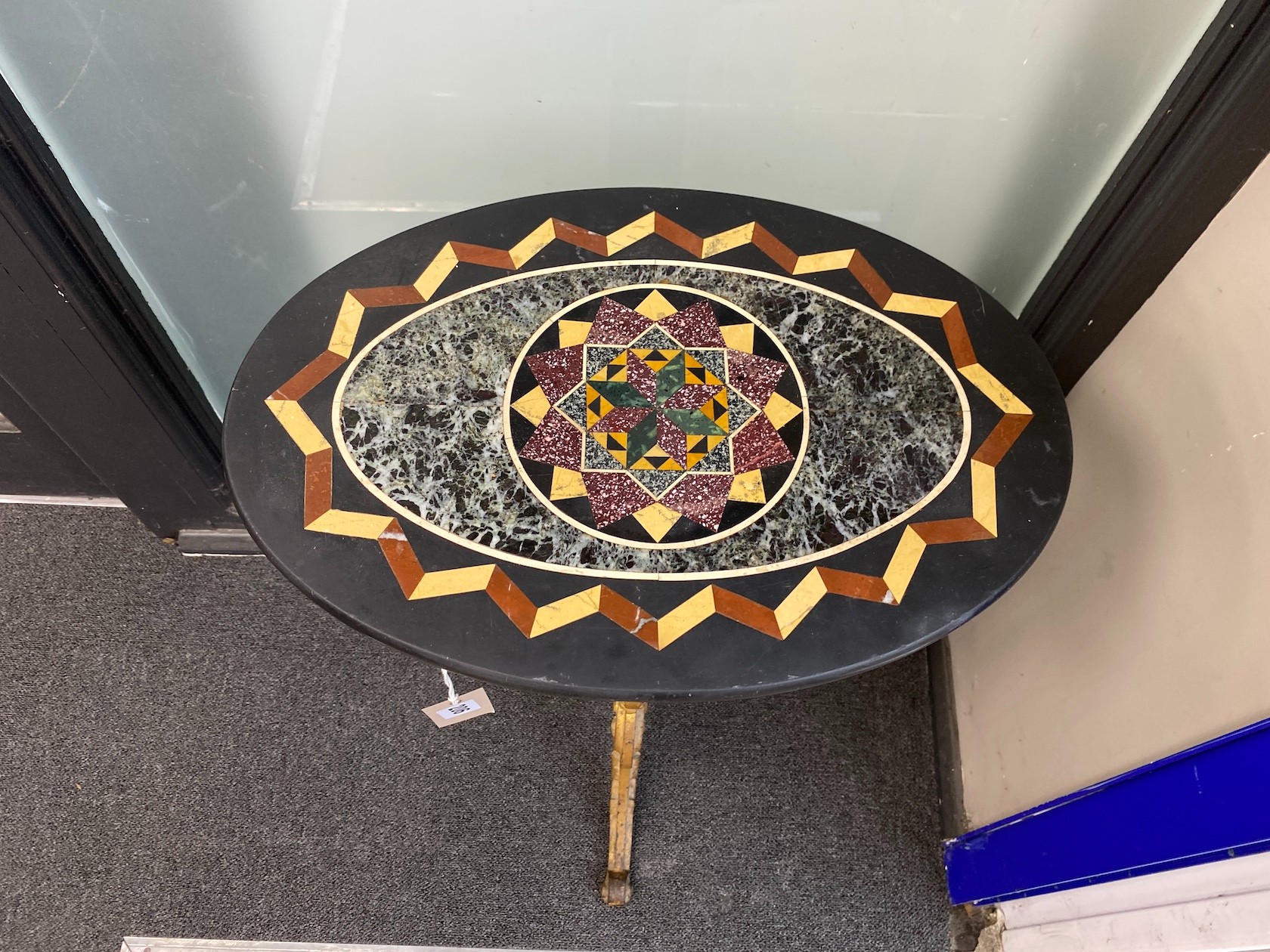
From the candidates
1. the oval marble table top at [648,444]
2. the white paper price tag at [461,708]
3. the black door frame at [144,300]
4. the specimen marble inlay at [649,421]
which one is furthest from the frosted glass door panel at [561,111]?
the white paper price tag at [461,708]

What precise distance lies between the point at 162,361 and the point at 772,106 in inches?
43.6

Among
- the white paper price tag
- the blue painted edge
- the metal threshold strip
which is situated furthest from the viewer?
the metal threshold strip

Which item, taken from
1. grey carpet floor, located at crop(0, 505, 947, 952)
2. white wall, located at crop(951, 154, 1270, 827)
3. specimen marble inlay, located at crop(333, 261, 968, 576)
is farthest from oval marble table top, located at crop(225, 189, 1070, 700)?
grey carpet floor, located at crop(0, 505, 947, 952)

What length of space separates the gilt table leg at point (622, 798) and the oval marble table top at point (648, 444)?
0.23 meters

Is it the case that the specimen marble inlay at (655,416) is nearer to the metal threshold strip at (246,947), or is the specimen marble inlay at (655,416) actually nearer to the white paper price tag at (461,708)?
the white paper price tag at (461,708)

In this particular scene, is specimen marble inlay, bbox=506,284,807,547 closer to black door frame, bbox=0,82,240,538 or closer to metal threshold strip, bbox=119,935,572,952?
black door frame, bbox=0,82,240,538

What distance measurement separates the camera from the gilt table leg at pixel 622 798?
118 cm

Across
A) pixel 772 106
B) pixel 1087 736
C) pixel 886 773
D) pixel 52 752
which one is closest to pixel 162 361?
pixel 52 752

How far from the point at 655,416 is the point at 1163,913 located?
817 millimetres

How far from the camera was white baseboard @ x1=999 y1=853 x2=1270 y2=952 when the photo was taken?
35.3 inches

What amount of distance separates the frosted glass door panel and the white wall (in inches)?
12.9

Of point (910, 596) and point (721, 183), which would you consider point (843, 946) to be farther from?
point (721, 183)

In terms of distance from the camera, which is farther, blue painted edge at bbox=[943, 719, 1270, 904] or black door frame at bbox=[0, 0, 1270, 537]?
black door frame at bbox=[0, 0, 1270, 537]

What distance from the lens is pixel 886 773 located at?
1634 mm
